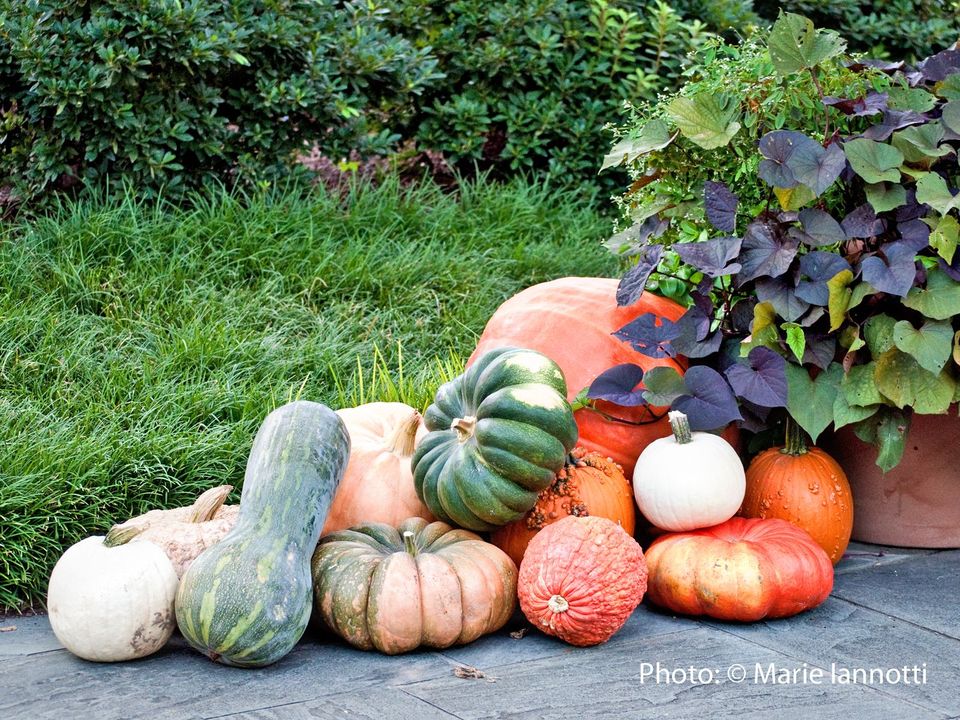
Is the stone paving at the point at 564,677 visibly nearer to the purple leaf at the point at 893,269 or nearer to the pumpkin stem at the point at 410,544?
the pumpkin stem at the point at 410,544

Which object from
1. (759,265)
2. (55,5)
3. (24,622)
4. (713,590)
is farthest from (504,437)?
(55,5)

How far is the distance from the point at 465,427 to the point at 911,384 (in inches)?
49.3

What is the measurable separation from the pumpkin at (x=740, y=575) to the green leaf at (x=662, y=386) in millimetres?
404

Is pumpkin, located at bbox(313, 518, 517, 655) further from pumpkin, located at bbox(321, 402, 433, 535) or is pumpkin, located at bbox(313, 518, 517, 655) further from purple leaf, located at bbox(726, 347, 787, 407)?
purple leaf, located at bbox(726, 347, 787, 407)

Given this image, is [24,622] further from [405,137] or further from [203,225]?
[405,137]

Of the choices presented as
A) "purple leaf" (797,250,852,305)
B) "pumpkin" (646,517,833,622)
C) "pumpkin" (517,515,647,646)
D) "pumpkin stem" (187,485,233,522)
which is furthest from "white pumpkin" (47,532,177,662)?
"purple leaf" (797,250,852,305)

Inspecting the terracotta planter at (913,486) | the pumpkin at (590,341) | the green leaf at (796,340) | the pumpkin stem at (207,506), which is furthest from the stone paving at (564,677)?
the green leaf at (796,340)

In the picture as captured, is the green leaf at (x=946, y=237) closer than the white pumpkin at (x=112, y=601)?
No

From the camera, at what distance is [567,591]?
2.59m

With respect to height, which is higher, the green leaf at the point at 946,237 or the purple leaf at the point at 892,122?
the purple leaf at the point at 892,122

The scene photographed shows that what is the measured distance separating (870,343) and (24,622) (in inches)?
96.3

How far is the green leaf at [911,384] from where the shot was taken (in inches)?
116

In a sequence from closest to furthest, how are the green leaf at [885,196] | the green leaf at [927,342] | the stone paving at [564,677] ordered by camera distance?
the stone paving at [564,677] → the green leaf at [927,342] → the green leaf at [885,196]

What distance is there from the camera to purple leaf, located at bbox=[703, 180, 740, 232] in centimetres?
308
